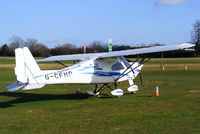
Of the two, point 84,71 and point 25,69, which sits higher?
point 25,69

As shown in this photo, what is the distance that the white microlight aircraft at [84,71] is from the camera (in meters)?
12.0

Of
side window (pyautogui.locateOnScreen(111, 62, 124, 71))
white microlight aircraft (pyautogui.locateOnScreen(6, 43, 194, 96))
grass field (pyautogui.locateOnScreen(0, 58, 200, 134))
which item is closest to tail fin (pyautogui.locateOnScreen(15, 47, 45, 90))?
white microlight aircraft (pyautogui.locateOnScreen(6, 43, 194, 96))

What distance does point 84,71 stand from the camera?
13.1 metres

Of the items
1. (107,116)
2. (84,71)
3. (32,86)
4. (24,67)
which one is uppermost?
(24,67)

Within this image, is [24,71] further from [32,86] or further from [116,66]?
[116,66]

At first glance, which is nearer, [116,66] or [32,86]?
[32,86]

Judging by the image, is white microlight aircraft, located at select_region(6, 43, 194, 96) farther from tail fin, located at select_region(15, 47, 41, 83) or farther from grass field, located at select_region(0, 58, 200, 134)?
grass field, located at select_region(0, 58, 200, 134)

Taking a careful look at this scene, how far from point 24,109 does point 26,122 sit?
8.07ft

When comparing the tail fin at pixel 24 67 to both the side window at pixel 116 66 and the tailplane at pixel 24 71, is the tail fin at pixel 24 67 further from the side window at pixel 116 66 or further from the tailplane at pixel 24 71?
the side window at pixel 116 66

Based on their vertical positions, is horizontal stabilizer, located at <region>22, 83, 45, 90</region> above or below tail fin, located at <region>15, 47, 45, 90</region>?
below

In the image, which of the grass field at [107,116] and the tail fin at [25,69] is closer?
the grass field at [107,116]

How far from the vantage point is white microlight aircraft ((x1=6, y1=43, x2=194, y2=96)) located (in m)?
12.0

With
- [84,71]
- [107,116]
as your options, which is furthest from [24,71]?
[107,116]

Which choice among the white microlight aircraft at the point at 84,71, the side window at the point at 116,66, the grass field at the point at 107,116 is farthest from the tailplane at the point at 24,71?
the side window at the point at 116,66
